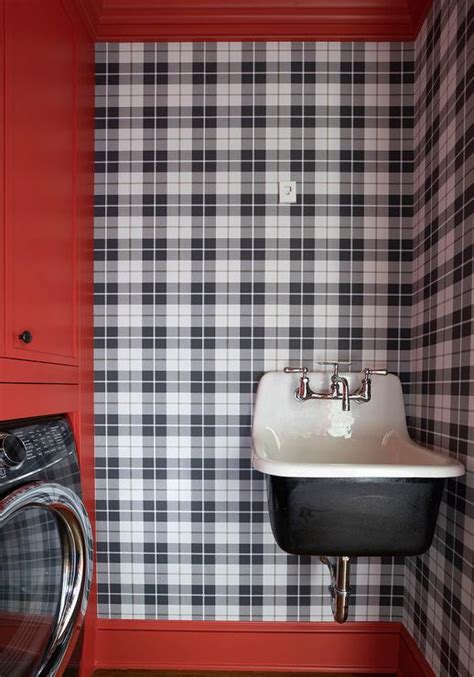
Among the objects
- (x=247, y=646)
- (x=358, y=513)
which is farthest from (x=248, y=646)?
(x=358, y=513)

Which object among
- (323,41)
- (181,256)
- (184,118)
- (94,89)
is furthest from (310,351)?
(94,89)

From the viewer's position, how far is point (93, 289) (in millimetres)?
1783

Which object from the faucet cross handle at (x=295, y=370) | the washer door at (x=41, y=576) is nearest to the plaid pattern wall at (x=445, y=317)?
the faucet cross handle at (x=295, y=370)

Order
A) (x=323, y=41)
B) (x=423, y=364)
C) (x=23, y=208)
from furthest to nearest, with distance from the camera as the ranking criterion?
1. (x=323, y=41)
2. (x=423, y=364)
3. (x=23, y=208)

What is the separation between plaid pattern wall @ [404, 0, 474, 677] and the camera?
1.32 metres

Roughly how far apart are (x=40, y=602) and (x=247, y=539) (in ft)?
2.49

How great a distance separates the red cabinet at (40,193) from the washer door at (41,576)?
29cm

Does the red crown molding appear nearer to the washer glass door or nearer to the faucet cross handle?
the faucet cross handle

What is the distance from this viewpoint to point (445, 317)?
148 centimetres

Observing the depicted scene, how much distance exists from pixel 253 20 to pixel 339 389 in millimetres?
1279

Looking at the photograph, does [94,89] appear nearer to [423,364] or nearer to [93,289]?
[93,289]

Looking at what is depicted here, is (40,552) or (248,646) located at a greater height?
(40,552)

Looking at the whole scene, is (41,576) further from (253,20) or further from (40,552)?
(253,20)

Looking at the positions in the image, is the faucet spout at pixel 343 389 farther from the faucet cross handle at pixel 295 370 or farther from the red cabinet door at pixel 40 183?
the red cabinet door at pixel 40 183
